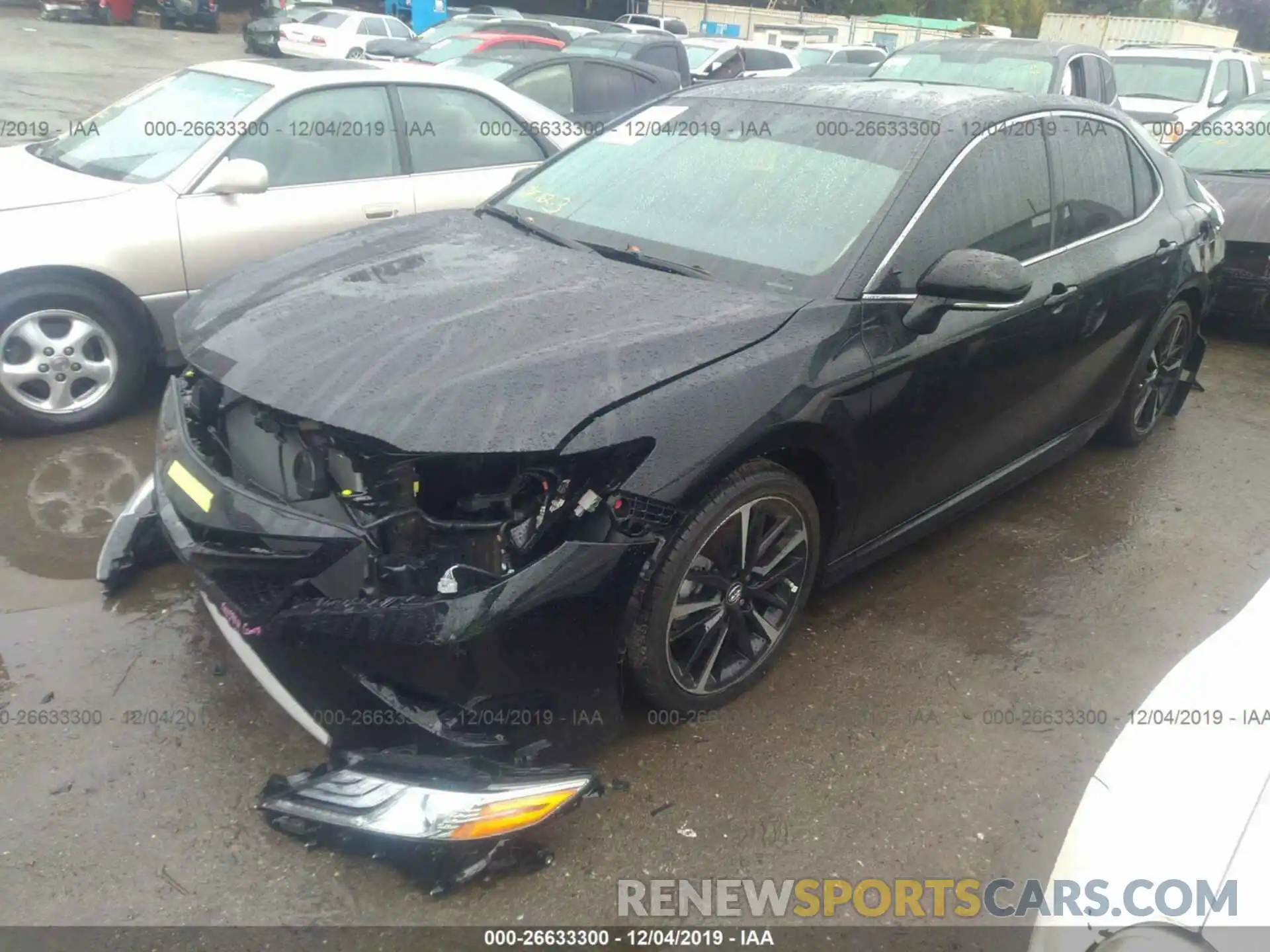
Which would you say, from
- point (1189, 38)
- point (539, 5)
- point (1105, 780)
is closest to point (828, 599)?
point (1105, 780)

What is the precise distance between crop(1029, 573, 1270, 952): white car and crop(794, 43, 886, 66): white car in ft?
63.7

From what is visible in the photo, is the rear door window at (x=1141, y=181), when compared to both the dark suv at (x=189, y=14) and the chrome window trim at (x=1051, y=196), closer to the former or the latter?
the chrome window trim at (x=1051, y=196)

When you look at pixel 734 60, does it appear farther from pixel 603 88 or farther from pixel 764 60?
pixel 603 88

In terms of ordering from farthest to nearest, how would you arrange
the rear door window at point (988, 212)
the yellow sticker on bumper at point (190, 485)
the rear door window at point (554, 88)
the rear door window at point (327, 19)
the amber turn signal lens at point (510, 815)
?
1. the rear door window at point (327, 19)
2. the rear door window at point (554, 88)
3. the rear door window at point (988, 212)
4. the yellow sticker on bumper at point (190, 485)
5. the amber turn signal lens at point (510, 815)

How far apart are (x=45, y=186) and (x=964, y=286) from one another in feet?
13.4

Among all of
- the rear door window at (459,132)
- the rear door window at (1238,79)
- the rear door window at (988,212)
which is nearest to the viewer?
the rear door window at (988,212)

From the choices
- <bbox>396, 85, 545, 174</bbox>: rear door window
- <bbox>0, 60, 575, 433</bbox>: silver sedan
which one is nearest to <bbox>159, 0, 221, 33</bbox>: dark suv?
<bbox>0, 60, 575, 433</bbox>: silver sedan

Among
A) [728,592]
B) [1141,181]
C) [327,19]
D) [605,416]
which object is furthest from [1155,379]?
A: [327,19]

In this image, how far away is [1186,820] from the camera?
169cm

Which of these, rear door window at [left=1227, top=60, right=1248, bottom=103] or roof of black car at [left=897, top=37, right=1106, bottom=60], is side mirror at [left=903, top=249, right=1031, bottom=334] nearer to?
roof of black car at [left=897, top=37, right=1106, bottom=60]

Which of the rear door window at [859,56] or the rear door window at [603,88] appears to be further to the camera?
the rear door window at [859,56]

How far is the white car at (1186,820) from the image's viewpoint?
154 centimetres

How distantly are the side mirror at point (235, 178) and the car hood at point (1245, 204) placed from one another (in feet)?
19.0

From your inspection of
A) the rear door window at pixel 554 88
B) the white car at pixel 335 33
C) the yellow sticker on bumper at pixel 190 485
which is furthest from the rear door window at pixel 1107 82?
the white car at pixel 335 33
